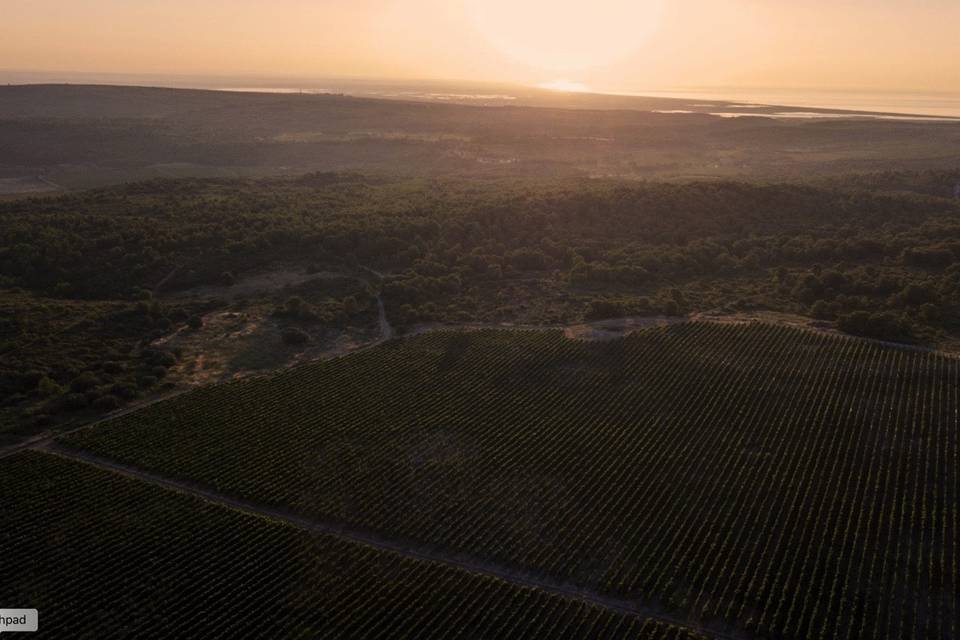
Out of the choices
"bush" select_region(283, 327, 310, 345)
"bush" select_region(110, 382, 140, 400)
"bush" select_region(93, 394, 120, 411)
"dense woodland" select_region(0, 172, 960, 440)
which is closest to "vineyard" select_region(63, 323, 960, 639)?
"bush" select_region(93, 394, 120, 411)

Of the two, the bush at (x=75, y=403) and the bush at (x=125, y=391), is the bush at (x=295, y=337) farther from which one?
the bush at (x=75, y=403)

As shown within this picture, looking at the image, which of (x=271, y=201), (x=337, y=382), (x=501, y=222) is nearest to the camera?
(x=337, y=382)

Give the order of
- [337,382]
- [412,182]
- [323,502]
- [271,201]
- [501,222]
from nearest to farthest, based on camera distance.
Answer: [323,502], [337,382], [501,222], [271,201], [412,182]

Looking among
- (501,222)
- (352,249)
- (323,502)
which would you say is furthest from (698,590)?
(501,222)

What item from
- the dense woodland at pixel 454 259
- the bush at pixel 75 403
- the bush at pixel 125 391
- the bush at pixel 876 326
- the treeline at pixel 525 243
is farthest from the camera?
the treeline at pixel 525 243

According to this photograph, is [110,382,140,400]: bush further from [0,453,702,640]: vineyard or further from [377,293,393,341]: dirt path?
[377,293,393,341]: dirt path

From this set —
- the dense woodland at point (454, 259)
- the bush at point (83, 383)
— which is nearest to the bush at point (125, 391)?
the dense woodland at point (454, 259)

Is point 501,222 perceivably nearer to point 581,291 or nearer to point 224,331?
point 581,291
